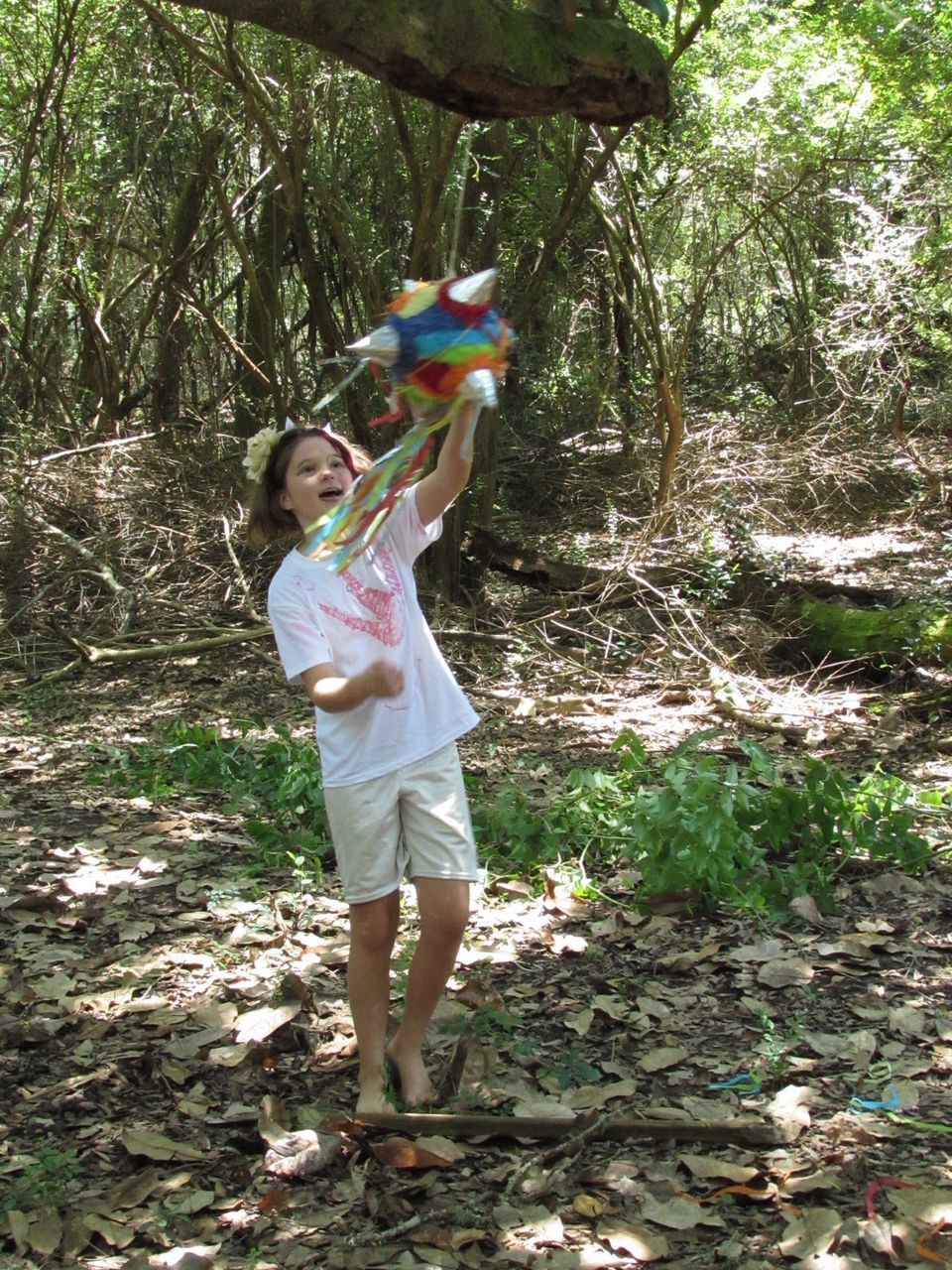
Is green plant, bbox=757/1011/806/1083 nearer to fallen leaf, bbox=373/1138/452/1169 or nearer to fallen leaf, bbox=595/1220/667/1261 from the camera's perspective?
fallen leaf, bbox=595/1220/667/1261

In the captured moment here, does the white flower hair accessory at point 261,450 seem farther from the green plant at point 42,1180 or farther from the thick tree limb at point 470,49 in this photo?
the green plant at point 42,1180

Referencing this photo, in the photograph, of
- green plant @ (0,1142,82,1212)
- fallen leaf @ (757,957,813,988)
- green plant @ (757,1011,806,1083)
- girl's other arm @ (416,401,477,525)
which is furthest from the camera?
fallen leaf @ (757,957,813,988)

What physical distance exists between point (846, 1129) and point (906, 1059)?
0.41m

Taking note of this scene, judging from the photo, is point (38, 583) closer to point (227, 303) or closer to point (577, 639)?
point (577, 639)

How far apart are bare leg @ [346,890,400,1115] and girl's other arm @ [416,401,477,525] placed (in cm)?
90

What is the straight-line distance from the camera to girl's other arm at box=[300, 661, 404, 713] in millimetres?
2646

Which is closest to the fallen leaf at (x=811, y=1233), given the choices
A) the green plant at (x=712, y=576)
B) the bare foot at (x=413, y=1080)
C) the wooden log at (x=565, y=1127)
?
the wooden log at (x=565, y=1127)

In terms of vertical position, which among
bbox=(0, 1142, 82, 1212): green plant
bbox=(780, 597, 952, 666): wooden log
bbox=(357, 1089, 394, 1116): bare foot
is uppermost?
bbox=(780, 597, 952, 666): wooden log

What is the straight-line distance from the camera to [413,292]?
2838 millimetres

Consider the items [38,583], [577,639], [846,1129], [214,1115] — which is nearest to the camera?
[846,1129]

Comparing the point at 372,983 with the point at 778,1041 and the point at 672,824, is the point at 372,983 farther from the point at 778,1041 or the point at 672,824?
the point at 672,824

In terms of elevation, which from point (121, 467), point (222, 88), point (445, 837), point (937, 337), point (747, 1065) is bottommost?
point (747, 1065)

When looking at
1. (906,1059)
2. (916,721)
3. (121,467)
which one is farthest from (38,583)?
(906,1059)

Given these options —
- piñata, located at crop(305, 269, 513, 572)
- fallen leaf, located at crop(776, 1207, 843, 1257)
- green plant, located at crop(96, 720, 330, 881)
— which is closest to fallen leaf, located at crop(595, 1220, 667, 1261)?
fallen leaf, located at crop(776, 1207, 843, 1257)
